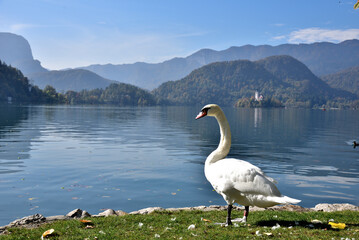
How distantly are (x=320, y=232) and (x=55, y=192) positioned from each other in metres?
18.1

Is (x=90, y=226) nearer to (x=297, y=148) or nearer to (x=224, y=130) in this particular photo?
(x=224, y=130)

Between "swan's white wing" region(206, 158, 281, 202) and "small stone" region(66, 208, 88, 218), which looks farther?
"small stone" region(66, 208, 88, 218)

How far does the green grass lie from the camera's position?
10414 millimetres

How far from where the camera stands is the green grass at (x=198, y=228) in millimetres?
10414

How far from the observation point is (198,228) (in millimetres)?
11461

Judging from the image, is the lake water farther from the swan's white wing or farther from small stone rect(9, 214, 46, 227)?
the swan's white wing

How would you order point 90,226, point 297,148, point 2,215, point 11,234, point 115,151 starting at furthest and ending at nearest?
point 297,148 < point 115,151 < point 2,215 < point 90,226 < point 11,234

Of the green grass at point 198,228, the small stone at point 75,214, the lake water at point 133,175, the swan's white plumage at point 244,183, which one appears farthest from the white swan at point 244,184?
the lake water at point 133,175

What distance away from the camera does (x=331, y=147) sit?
5406cm

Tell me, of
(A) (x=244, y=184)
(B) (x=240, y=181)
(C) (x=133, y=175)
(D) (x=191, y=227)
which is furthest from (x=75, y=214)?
(C) (x=133, y=175)

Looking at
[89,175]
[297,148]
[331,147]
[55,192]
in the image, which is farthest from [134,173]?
[331,147]

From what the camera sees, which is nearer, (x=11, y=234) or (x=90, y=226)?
(x=11, y=234)

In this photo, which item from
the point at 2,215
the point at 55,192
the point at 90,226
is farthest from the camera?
the point at 55,192

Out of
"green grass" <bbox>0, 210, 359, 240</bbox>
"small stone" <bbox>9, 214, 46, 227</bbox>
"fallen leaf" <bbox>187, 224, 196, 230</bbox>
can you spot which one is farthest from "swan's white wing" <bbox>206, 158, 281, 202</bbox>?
"small stone" <bbox>9, 214, 46, 227</bbox>
